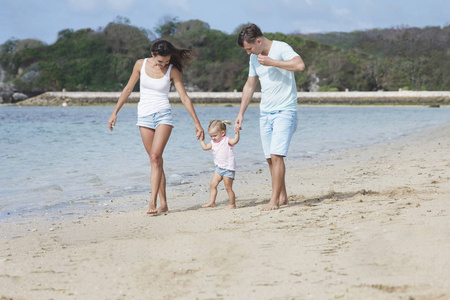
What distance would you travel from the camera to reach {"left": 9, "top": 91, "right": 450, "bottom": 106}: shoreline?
60781 millimetres

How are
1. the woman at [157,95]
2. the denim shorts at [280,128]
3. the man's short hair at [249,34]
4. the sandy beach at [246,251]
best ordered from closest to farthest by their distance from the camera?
the sandy beach at [246,251] < the man's short hair at [249,34] < the denim shorts at [280,128] < the woman at [157,95]

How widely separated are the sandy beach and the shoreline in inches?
2163

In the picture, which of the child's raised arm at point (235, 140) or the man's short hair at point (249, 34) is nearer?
the man's short hair at point (249, 34)

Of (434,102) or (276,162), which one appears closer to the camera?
(276,162)

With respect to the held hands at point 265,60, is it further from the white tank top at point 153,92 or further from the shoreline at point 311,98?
the shoreline at point 311,98

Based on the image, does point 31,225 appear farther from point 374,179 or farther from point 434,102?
point 434,102

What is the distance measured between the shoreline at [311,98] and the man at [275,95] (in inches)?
2145

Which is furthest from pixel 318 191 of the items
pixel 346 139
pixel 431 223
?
pixel 346 139

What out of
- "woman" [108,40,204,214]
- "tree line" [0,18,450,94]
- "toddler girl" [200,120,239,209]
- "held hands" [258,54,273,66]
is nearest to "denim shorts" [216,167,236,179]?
"toddler girl" [200,120,239,209]

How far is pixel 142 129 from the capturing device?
5.62 m

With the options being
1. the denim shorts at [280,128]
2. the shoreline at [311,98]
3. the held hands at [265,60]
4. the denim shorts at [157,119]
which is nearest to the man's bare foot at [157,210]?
the denim shorts at [157,119]

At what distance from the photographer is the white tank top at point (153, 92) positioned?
5.41 m

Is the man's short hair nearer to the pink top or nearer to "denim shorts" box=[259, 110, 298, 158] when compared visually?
"denim shorts" box=[259, 110, 298, 158]

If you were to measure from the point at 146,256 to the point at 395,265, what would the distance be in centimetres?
162
